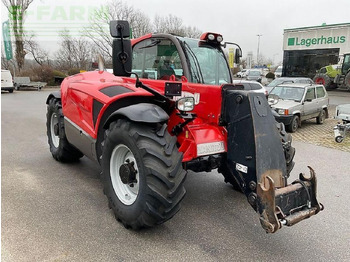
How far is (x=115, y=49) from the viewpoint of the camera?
9.68 feet

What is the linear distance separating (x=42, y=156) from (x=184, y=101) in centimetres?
409

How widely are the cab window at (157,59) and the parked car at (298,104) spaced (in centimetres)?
613

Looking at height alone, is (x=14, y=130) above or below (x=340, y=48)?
below

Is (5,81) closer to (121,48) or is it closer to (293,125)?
(293,125)

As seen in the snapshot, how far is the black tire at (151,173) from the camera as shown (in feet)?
9.04

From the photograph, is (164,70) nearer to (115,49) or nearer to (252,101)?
(115,49)

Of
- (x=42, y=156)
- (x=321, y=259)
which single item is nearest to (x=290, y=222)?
(x=321, y=259)

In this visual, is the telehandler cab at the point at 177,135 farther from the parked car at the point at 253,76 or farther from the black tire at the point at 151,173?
the parked car at the point at 253,76

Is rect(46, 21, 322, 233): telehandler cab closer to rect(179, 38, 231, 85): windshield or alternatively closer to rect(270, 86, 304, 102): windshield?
rect(179, 38, 231, 85): windshield

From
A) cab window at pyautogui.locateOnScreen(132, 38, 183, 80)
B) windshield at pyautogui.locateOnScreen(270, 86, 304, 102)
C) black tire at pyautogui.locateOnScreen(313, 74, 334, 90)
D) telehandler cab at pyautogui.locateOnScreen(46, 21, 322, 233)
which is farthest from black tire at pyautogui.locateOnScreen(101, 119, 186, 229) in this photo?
black tire at pyautogui.locateOnScreen(313, 74, 334, 90)

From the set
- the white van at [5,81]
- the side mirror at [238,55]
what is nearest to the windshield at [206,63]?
the side mirror at [238,55]

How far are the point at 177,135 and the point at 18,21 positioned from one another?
3442cm

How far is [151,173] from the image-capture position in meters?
2.73

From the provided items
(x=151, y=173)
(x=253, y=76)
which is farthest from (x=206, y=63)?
(x=253, y=76)
